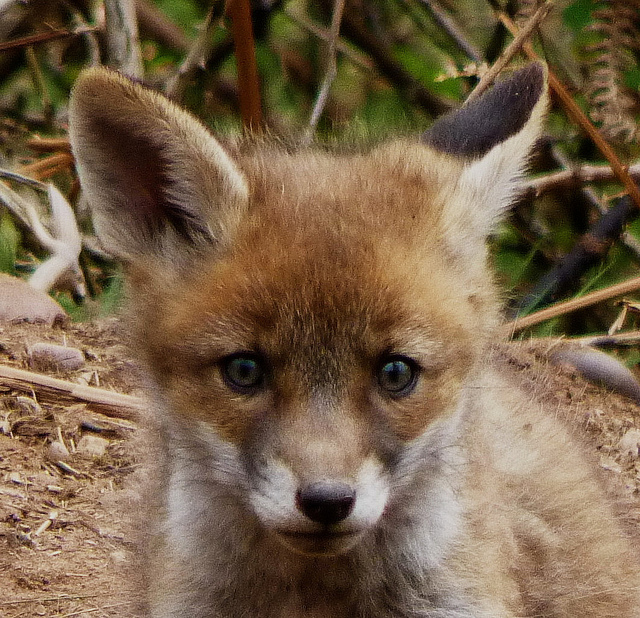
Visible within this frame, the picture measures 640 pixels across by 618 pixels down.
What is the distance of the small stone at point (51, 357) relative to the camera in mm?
4582

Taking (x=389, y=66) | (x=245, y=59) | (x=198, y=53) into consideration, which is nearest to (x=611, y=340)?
(x=245, y=59)

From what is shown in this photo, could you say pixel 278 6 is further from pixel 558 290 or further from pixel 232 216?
pixel 232 216

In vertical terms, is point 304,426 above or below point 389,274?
below

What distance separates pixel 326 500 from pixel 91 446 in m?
2.34

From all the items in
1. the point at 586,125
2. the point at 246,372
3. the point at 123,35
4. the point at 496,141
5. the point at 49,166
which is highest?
the point at 496,141

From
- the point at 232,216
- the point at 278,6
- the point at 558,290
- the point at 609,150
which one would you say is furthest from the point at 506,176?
the point at 278,6

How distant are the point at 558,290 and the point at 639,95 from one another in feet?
4.82

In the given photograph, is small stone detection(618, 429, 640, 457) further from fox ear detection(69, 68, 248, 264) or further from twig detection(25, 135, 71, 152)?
twig detection(25, 135, 71, 152)

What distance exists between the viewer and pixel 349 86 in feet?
23.8

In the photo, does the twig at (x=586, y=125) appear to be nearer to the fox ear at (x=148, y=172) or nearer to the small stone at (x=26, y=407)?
the fox ear at (x=148, y=172)

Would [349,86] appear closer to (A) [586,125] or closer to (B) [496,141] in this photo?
(A) [586,125]

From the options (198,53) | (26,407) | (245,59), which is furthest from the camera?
(198,53)

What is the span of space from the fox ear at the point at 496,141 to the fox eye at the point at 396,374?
535mm

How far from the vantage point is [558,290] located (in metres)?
6.55
